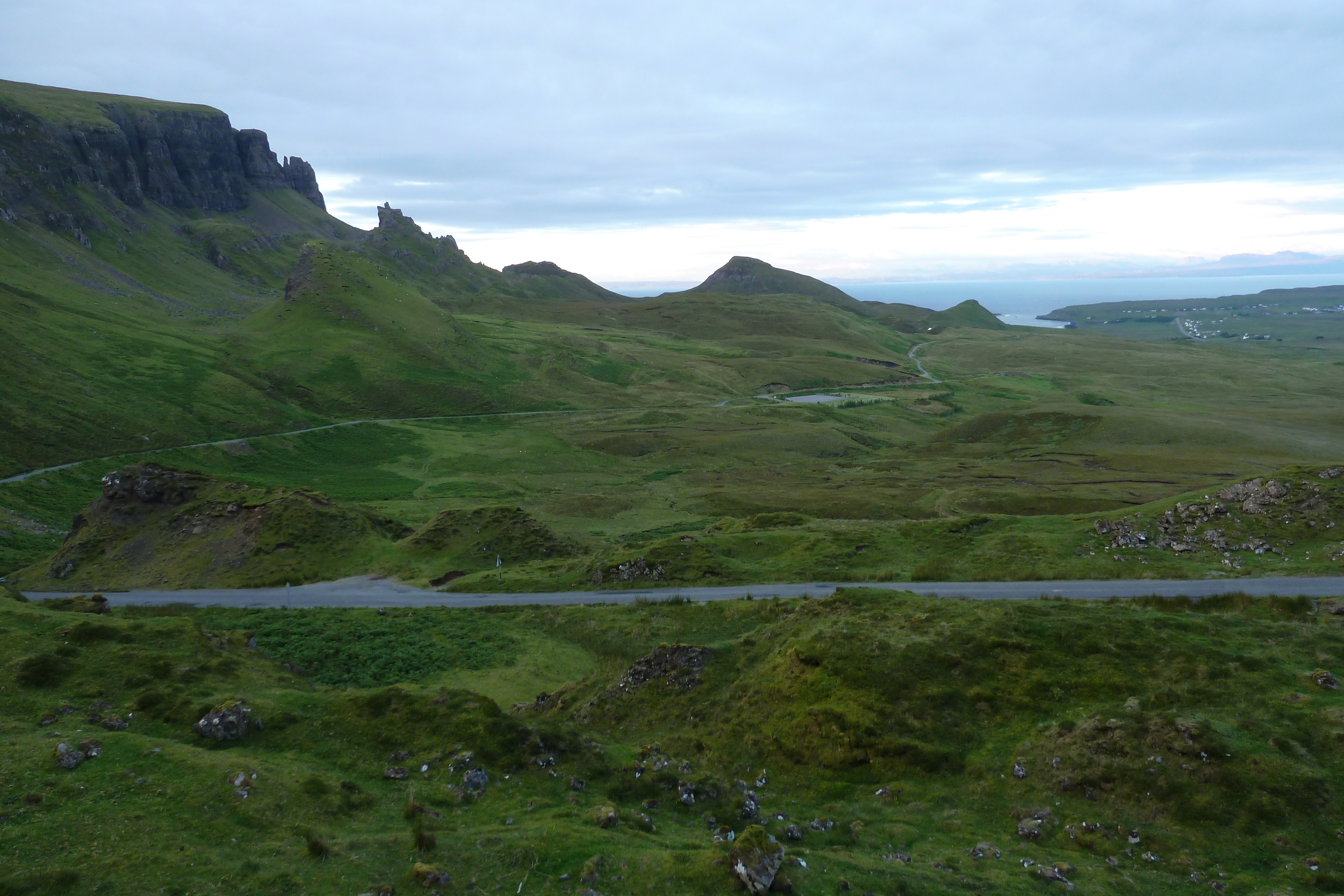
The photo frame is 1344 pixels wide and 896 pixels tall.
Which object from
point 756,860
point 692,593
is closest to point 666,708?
point 756,860

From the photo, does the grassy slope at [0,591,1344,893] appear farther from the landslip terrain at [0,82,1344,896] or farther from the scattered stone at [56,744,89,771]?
the scattered stone at [56,744,89,771]

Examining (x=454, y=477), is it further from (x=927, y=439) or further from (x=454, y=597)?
(x=927, y=439)

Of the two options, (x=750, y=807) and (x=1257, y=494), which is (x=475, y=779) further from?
(x=1257, y=494)

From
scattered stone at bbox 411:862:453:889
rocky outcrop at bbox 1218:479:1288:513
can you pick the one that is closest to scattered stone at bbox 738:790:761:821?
scattered stone at bbox 411:862:453:889

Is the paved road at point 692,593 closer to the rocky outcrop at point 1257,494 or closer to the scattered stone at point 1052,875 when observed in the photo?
the rocky outcrop at point 1257,494

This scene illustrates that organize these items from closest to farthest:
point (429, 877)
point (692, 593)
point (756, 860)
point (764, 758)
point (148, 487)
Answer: point (429, 877)
point (756, 860)
point (764, 758)
point (692, 593)
point (148, 487)

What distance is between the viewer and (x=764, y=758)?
92.8ft

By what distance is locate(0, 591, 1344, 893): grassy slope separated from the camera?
60.4ft

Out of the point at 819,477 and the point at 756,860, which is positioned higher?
the point at 756,860

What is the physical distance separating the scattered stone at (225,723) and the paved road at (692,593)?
76.0 feet

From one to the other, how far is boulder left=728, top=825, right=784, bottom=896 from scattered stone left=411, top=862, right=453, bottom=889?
21.6 ft

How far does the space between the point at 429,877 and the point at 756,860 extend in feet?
24.6

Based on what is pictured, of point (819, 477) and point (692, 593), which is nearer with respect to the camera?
point (692, 593)

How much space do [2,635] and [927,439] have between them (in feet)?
507
